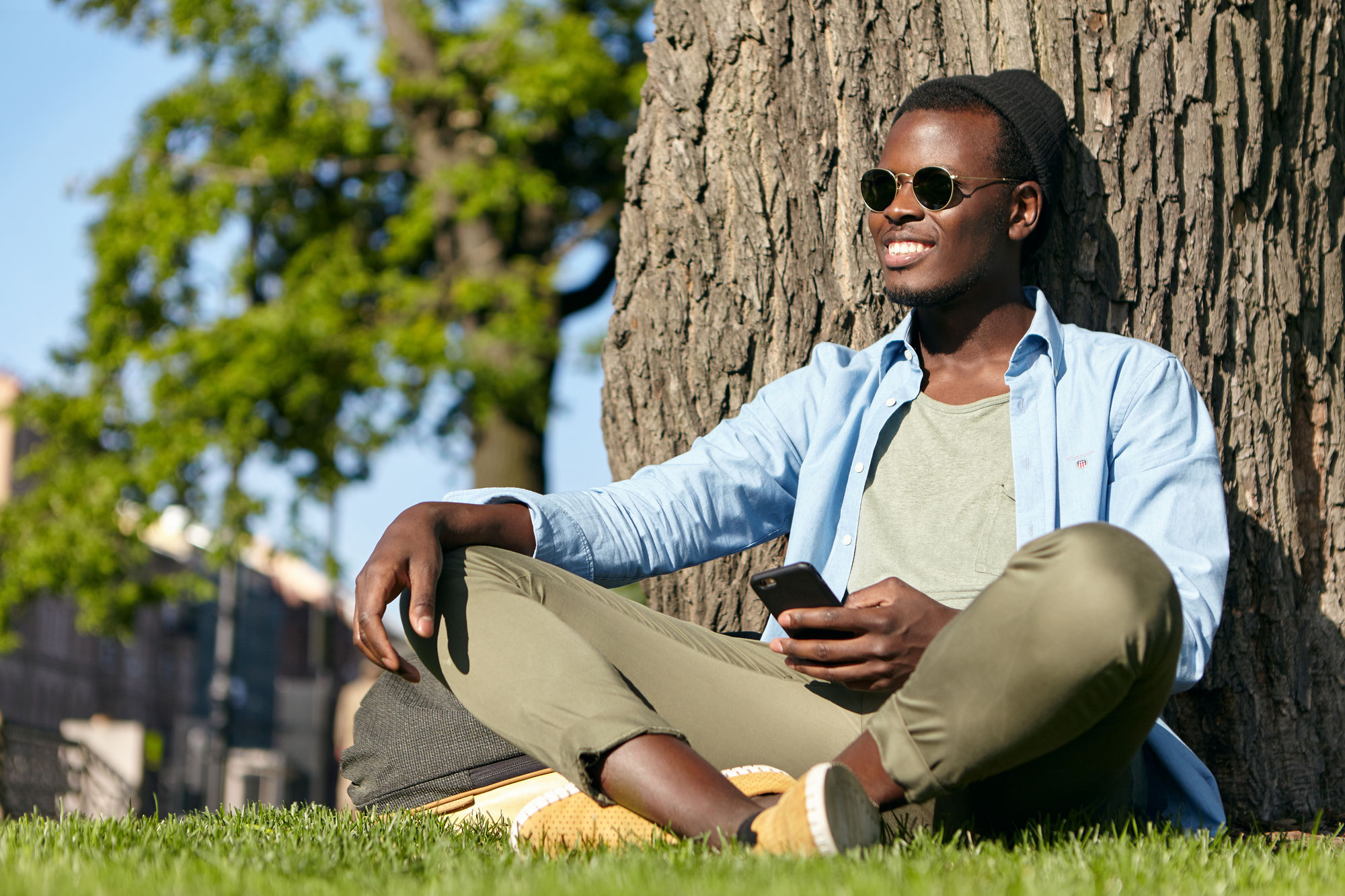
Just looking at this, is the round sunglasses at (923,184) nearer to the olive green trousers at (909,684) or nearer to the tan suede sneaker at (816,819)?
the olive green trousers at (909,684)

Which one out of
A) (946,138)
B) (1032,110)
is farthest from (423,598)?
(1032,110)

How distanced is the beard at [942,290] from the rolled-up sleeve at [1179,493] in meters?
0.61

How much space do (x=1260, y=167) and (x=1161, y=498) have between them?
66.4 inches

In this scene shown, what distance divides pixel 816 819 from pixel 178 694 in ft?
197

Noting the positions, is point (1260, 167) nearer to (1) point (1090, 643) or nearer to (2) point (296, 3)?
(1) point (1090, 643)

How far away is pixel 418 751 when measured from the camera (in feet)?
11.7

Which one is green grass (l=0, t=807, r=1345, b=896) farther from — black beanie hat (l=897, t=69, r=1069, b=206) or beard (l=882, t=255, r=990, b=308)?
black beanie hat (l=897, t=69, r=1069, b=206)

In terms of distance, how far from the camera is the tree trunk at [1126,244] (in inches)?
158

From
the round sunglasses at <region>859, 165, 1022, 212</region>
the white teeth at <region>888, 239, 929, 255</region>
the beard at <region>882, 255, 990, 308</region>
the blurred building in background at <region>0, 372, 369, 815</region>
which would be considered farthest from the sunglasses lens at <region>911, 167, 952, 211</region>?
the blurred building in background at <region>0, 372, 369, 815</region>

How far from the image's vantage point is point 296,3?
1500 centimetres

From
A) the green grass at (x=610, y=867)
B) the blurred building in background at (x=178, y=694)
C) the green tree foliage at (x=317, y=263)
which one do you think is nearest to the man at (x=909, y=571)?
the green grass at (x=610, y=867)

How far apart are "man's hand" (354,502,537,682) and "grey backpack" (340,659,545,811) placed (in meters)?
0.50

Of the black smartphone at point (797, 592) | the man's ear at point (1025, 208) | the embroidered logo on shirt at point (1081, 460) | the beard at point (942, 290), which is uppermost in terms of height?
the man's ear at point (1025, 208)

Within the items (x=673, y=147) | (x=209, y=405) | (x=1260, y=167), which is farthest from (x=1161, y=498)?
(x=209, y=405)
